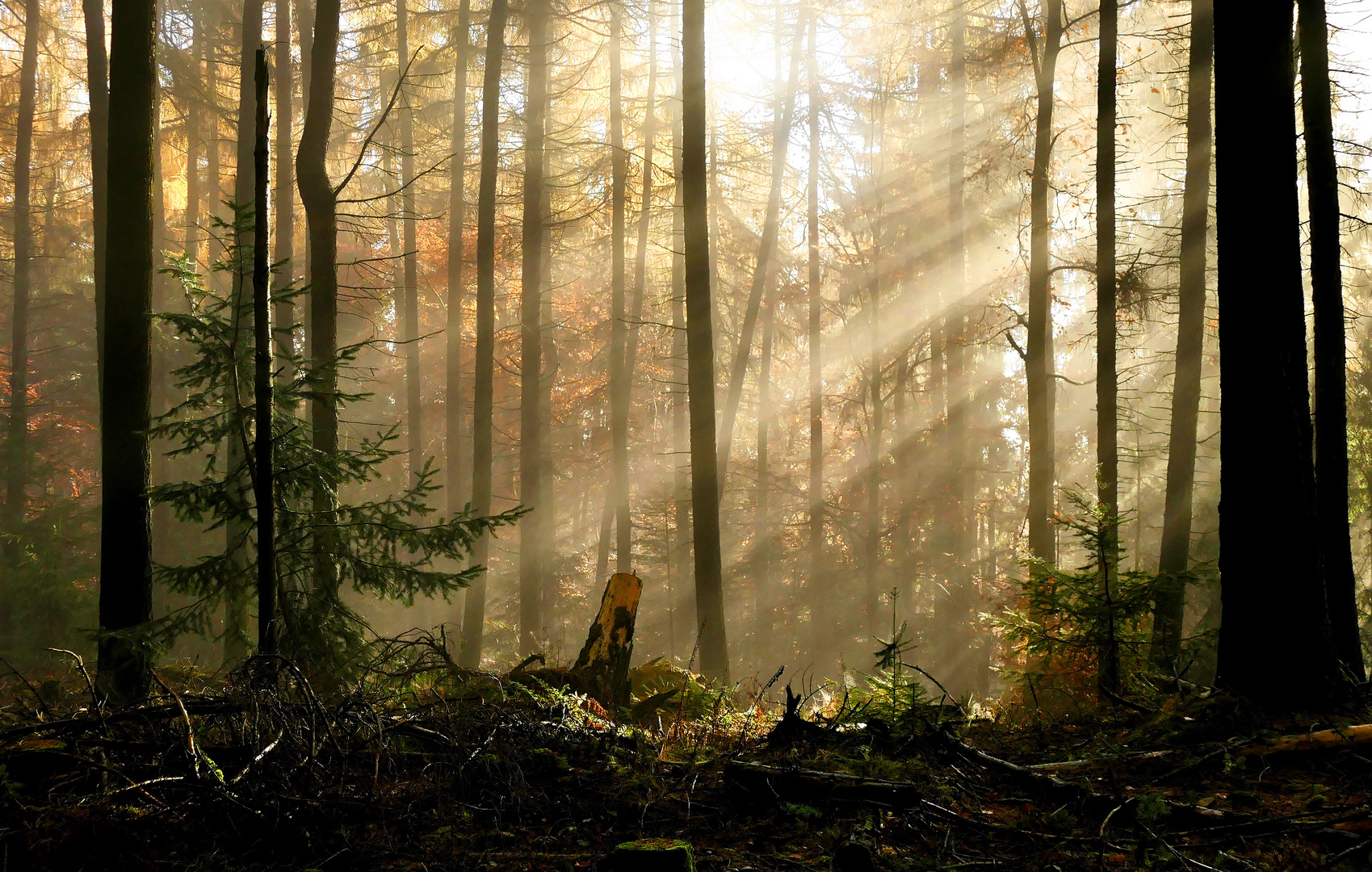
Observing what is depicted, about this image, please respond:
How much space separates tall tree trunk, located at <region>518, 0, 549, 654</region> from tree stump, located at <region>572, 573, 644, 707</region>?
358 inches

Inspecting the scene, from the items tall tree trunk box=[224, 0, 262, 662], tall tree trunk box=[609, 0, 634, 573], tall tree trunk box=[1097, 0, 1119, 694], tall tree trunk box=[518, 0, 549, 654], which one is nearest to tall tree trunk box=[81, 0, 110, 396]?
tall tree trunk box=[224, 0, 262, 662]

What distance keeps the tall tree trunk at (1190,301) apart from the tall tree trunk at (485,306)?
1080 cm

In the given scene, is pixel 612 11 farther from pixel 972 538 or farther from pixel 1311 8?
pixel 972 538

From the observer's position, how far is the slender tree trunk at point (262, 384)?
5422 millimetres

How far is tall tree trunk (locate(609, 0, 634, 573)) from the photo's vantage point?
687 inches

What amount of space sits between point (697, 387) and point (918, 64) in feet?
45.5

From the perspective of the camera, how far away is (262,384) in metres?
5.59

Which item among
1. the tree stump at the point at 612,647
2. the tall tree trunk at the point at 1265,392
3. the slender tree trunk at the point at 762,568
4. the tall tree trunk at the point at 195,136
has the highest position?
the tall tree trunk at the point at 195,136

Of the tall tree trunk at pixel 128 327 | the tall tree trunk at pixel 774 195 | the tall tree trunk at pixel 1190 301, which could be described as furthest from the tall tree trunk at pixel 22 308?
the tall tree trunk at pixel 1190 301

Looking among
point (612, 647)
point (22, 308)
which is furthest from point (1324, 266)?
Result: point (22, 308)

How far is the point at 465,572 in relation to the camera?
7.12m

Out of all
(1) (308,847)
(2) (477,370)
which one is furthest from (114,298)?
(2) (477,370)

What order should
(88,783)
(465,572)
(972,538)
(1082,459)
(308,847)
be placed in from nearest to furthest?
(308,847) → (88,783) → (465,572) → (972,538) → (1082,459)

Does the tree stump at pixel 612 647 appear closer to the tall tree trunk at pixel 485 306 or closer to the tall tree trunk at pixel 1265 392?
the tall tree trunk at pixel 1265 392
